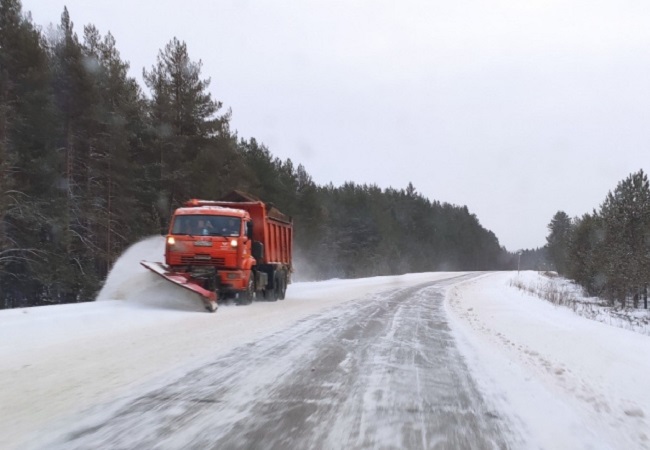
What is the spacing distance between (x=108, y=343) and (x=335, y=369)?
3924 millimetres

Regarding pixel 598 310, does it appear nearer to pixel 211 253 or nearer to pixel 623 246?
pixel 623 246


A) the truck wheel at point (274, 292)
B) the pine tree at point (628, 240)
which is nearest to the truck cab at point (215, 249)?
the truck wheel at point (274, 292)

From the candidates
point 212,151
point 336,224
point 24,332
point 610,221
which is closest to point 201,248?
point 24,332

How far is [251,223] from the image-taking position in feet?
54.5

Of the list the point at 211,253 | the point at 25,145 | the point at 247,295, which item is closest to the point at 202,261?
the point at 211,253

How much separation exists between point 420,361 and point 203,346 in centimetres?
330

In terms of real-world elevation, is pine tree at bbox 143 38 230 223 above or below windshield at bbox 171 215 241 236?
above

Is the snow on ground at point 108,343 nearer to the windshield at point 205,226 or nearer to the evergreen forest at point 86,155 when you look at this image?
the windshield at point 205,226

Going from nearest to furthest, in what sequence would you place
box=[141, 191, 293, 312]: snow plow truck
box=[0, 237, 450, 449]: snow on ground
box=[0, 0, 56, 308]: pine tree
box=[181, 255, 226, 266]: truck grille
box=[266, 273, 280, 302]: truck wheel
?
box=[0, 237, 450, 449]: snow on ground
box=[141, 191, 293, 312]: snow plow truck
box=[181, 255, 226, 266]: truck grille
box=[266, 273, 280, 302]: truck wheel
box=[0, 0, 56, 308]: pine tree

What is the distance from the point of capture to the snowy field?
436 centimetres

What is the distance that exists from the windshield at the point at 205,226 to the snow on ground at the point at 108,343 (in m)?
1.69

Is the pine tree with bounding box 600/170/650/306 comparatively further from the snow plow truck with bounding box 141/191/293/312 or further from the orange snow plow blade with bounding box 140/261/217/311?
the orange snow plow blade with bounding box 140/261/217/311

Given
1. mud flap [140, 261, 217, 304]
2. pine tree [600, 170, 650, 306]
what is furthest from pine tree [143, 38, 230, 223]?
pine tree [600, 170, 650, 306]

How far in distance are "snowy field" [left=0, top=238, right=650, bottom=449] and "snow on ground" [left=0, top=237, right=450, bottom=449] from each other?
26 millimetres
